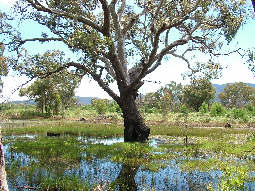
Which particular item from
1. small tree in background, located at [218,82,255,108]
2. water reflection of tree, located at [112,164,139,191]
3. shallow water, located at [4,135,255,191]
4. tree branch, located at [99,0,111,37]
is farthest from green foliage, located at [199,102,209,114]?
small tree in background, located at [218,82,255,108]

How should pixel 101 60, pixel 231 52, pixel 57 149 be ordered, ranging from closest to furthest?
1. pixel 57 149
2. pixel 231 52
3. pixel 101 60

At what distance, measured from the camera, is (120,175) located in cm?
1189

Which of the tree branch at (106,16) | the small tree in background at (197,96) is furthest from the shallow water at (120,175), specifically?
the small tree in background at (197,96)

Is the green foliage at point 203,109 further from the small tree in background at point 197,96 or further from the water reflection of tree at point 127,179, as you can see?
the water reflection of tree at point 127,179

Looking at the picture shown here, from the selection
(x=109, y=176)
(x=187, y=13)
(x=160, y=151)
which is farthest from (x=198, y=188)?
(x=187, y=13)

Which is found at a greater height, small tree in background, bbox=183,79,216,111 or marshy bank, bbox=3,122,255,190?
small tree in background, bbox=183,79,216,111

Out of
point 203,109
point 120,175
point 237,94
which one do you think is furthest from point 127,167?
point 237,94

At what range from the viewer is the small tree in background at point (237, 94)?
127988 mm

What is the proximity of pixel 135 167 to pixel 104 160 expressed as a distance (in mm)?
2163

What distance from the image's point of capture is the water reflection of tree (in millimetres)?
10188

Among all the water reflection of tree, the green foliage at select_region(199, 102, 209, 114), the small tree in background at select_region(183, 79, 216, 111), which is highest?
the small tree in background at select_region(183, 79, 216, 111)

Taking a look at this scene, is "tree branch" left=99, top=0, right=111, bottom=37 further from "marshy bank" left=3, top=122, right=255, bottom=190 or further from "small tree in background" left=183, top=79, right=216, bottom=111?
"small tree in background" left=183, top=79, right=216, bottom=111

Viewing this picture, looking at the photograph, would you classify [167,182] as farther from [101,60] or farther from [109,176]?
[101,60]

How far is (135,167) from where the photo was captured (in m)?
13.4
